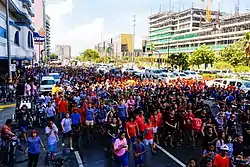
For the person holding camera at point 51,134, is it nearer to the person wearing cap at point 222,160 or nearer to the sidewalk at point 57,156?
the sidewalk at point 57,156

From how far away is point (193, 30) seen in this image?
136750 mm

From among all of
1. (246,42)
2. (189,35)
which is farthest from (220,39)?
(246,42)

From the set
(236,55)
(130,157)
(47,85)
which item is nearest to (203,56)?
(236,55)

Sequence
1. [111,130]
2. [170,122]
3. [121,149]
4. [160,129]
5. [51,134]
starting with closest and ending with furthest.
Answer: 1. [121,149]
2. [51,134]
3. [111,130]
4. [170,122]
5. [160,129]

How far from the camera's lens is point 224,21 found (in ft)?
363

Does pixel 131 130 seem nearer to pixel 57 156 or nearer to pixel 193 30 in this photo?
pixel 57 156

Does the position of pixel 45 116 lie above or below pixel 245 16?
below

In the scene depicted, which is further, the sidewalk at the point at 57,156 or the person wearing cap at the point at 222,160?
the sidewalk at the point at 57,156

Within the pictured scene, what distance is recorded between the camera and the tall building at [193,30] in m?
103

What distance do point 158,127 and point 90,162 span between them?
3112 mm

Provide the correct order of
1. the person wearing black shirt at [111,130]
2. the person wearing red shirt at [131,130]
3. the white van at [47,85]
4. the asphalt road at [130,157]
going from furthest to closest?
1. the white van at [47,85]
2. the person wearing red shirt at [131,130]
3. the person wearing black shirt at [111,130]
4. the asphalt road at [130,157]

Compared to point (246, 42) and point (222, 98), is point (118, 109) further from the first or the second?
point (246, 42)

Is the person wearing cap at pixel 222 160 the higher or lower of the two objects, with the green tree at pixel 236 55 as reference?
lower

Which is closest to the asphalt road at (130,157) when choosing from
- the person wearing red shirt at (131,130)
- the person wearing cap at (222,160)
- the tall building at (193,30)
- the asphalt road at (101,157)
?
the asphalt road at (101,157)
